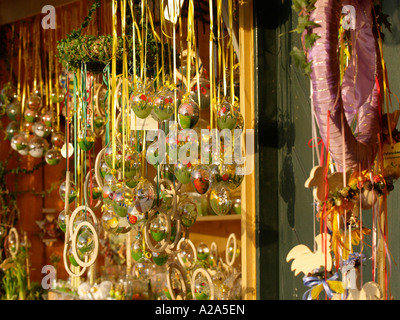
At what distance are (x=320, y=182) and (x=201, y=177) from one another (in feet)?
1.71

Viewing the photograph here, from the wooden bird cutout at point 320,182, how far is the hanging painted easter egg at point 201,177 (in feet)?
1.63

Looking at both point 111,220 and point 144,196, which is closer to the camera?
point 144,196

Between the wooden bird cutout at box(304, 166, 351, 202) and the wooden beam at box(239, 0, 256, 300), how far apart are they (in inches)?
38.7

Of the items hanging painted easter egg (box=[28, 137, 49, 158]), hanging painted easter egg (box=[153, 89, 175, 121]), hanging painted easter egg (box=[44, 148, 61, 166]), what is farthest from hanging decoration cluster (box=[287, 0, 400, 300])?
hanging painted easter egg (box=[28, 137, 49, 158])

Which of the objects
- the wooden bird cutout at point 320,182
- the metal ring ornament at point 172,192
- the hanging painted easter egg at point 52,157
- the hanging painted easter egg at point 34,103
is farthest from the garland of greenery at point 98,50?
the hanging painted easter egg at point 34,103

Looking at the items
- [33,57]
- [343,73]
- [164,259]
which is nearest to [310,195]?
[164,259]

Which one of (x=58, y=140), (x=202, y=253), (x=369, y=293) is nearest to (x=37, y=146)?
(x=58, y=140)

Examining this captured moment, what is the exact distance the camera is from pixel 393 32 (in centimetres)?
171

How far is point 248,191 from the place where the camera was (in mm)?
2324

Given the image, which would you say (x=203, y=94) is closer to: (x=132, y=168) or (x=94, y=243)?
(x=132, y=168)

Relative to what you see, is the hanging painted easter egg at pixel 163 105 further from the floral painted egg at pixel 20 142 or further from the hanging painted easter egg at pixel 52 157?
the floral painted egg at pixel 20 142

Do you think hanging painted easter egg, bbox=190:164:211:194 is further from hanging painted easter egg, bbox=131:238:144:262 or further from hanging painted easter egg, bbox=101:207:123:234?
hanging painted easter egg, bbox=131:238:144:262

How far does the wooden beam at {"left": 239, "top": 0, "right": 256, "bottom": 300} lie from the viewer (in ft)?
7.59

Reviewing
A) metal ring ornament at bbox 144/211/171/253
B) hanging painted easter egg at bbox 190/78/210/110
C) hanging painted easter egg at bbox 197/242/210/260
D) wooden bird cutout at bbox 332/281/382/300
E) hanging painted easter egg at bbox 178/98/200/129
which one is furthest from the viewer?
hanging painted easter egg at bbox 197/242/210/260
